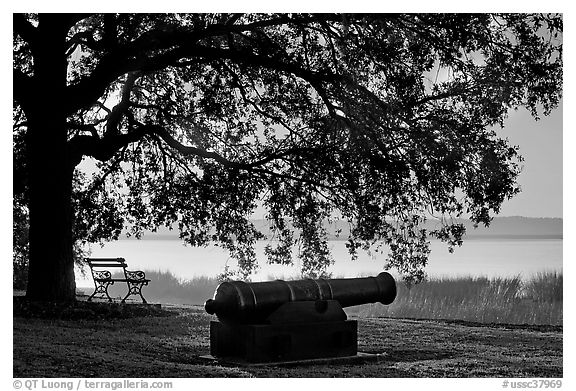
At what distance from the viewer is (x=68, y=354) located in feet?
34.7

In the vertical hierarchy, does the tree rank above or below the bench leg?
above

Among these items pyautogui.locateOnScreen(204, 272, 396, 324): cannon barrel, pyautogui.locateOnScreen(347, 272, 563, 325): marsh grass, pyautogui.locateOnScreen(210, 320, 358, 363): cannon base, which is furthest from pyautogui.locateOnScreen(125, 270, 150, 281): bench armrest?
pyautogui.locateOnScreen(204, 272, 396, 324): cannon barrel

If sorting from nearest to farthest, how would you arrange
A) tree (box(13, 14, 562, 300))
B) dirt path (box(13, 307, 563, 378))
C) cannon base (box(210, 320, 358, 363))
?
dirt path (box(13, 307, 563, 378)) < cannon base (box(210, 320, 358, 363)) < tree (box(13, 14, 562, 300))

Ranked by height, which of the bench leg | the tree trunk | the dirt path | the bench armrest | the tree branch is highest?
the tree branch

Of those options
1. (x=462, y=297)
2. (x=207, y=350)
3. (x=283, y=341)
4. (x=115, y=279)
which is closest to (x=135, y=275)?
(x=115, y=279)

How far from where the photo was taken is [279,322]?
33.7 ft

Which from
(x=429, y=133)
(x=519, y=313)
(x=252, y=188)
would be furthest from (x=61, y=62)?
(x=519, y=313)

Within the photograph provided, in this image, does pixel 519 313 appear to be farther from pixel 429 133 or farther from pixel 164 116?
pixel 164 116

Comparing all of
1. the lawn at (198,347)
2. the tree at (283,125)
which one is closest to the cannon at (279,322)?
the lawn at (198,347)

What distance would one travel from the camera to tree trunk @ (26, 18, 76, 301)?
14.8m

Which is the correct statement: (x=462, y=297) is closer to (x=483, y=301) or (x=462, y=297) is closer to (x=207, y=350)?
(x=483, y=301)

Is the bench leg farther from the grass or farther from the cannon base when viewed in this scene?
the cannon base

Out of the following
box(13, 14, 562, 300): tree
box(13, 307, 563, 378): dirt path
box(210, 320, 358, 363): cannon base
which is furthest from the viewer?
box(13, 14, 562, 300): tree

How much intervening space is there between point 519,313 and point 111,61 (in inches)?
299
